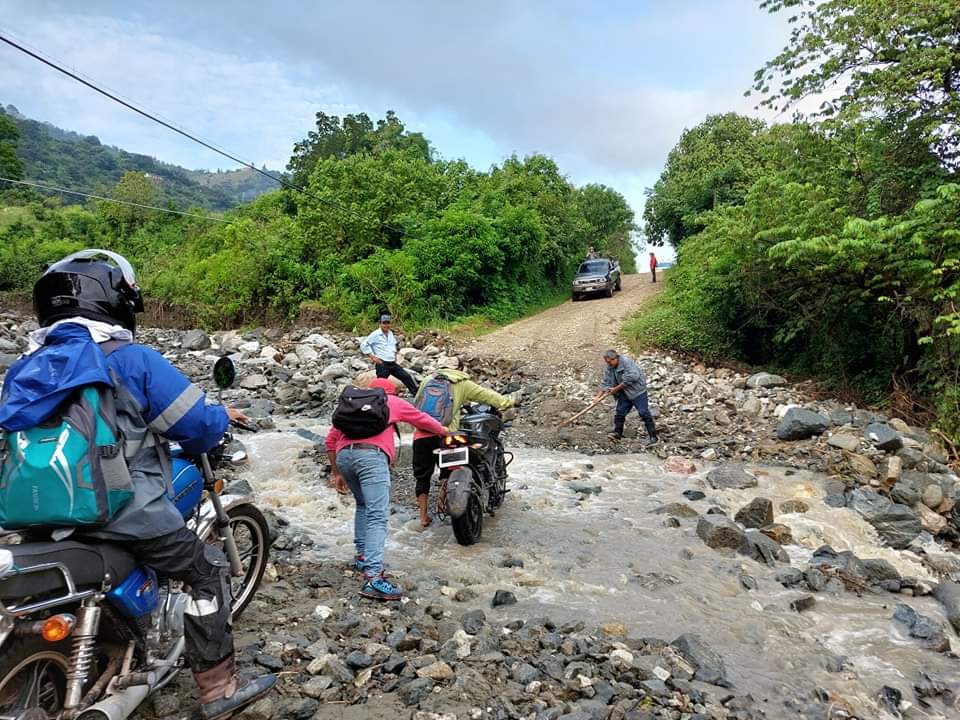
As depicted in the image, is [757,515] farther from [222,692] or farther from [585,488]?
[222,692]

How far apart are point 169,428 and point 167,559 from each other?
1.91 ft

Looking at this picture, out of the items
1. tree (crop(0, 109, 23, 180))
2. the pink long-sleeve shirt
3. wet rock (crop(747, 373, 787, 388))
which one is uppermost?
tree (crop(0, 109, 23, 180))

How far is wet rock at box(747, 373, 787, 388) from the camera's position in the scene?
44.1 feet

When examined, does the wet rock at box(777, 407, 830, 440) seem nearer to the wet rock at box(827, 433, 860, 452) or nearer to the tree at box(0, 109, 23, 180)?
the wet rock at box(827, 433, 860, 452)

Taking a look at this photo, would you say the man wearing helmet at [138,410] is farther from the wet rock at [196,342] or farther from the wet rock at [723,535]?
the wet rock at [196,342]

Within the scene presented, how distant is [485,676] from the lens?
12.0 ft

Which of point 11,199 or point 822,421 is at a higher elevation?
point 11,199

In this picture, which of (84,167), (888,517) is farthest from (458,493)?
(84,167)

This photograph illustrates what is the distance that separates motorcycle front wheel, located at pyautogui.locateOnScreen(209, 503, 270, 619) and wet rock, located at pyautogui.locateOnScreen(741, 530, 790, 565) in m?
4.97

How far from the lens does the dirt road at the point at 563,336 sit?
17.3 m

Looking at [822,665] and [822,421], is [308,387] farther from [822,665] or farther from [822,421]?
[822,665]

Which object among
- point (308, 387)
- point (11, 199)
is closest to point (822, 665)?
point (308, 387)

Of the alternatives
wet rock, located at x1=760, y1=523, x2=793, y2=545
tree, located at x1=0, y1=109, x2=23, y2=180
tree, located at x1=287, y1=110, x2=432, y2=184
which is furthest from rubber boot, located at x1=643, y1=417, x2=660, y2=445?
tree, located at x1=0, y1=109, x2=23, y2=180

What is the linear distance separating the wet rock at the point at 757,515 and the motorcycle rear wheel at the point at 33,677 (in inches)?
277
